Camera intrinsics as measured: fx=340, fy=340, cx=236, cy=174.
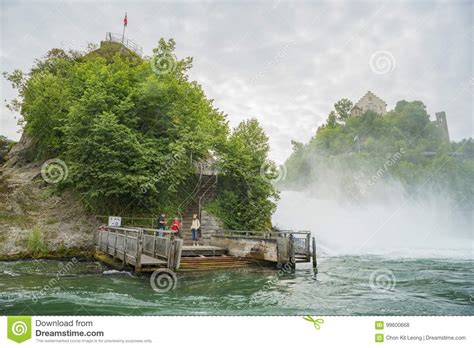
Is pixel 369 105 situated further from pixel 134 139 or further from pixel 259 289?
pixel 259 289

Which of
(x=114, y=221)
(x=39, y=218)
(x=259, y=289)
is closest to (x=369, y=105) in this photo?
(x=114, y=221)

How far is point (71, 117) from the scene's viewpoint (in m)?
18.8

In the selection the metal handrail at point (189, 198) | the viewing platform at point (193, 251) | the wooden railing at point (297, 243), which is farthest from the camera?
the metal handrail at point (189, 198)

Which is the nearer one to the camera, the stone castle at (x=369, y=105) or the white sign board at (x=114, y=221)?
the white sign board at (x=114, y=221)

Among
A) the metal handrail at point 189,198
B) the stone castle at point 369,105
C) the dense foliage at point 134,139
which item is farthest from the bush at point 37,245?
the stone castle at point 369,105

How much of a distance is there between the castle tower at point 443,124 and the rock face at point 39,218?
3023 inches

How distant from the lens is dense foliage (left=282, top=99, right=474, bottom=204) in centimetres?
5775

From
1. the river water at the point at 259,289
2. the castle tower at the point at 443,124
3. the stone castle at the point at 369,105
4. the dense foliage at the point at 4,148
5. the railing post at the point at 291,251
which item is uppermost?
the stone castle at the point at 369,105

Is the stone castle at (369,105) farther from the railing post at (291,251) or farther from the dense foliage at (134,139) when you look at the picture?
the railing post at (291,251)

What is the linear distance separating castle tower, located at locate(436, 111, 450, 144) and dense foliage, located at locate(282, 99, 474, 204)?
1.47 meters

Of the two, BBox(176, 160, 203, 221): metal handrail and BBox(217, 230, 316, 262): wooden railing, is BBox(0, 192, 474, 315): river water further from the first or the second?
BBox(176, 160, 203, 221): metal handrail

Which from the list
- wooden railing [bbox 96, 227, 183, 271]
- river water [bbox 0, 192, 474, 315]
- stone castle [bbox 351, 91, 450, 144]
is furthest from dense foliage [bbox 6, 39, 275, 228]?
stone castle [bbox 351, 91, 450, 144]

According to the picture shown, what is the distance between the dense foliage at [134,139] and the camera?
1828 centimetres

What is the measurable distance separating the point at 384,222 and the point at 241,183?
2215cm
